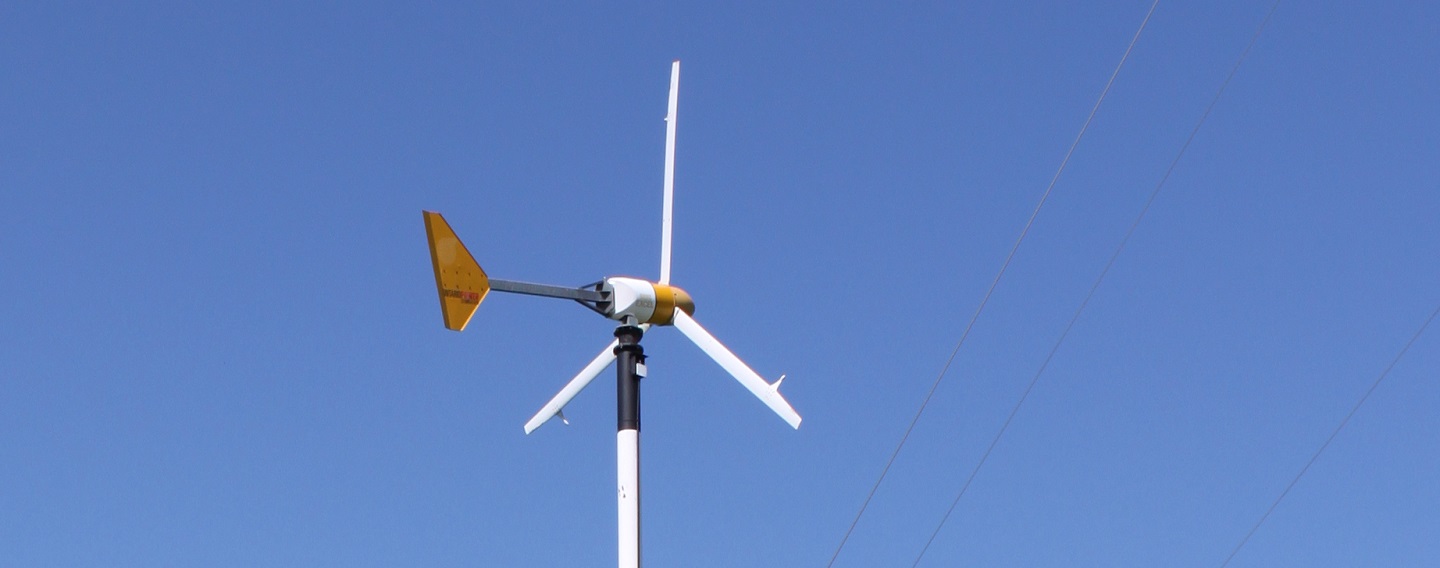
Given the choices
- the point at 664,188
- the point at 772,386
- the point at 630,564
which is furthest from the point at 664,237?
the point at 630,564

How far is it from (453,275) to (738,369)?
3872 millimetres

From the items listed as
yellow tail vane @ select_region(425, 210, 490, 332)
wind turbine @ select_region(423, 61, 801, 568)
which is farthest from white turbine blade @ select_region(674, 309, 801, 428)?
yellow tail vane @ select_region(425, 210, 490, 332)

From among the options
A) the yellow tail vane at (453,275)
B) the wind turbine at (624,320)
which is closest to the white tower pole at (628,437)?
the wind turbine at (624,320)

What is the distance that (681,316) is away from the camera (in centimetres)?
2577

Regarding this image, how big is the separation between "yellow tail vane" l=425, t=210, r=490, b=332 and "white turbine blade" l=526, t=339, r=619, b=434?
2.12 m

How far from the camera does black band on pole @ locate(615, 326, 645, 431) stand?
80.2 feet

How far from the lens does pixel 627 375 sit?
2469 cm

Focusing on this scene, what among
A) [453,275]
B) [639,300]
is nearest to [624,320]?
[639,300]

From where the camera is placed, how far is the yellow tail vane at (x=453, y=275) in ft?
76.7

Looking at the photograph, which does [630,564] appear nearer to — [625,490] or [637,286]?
[625,490]

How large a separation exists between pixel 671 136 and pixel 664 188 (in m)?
0.78

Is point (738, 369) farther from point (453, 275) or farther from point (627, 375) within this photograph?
point (453, 275)

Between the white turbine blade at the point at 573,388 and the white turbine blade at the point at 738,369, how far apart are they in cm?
106

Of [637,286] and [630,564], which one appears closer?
[630,564]
